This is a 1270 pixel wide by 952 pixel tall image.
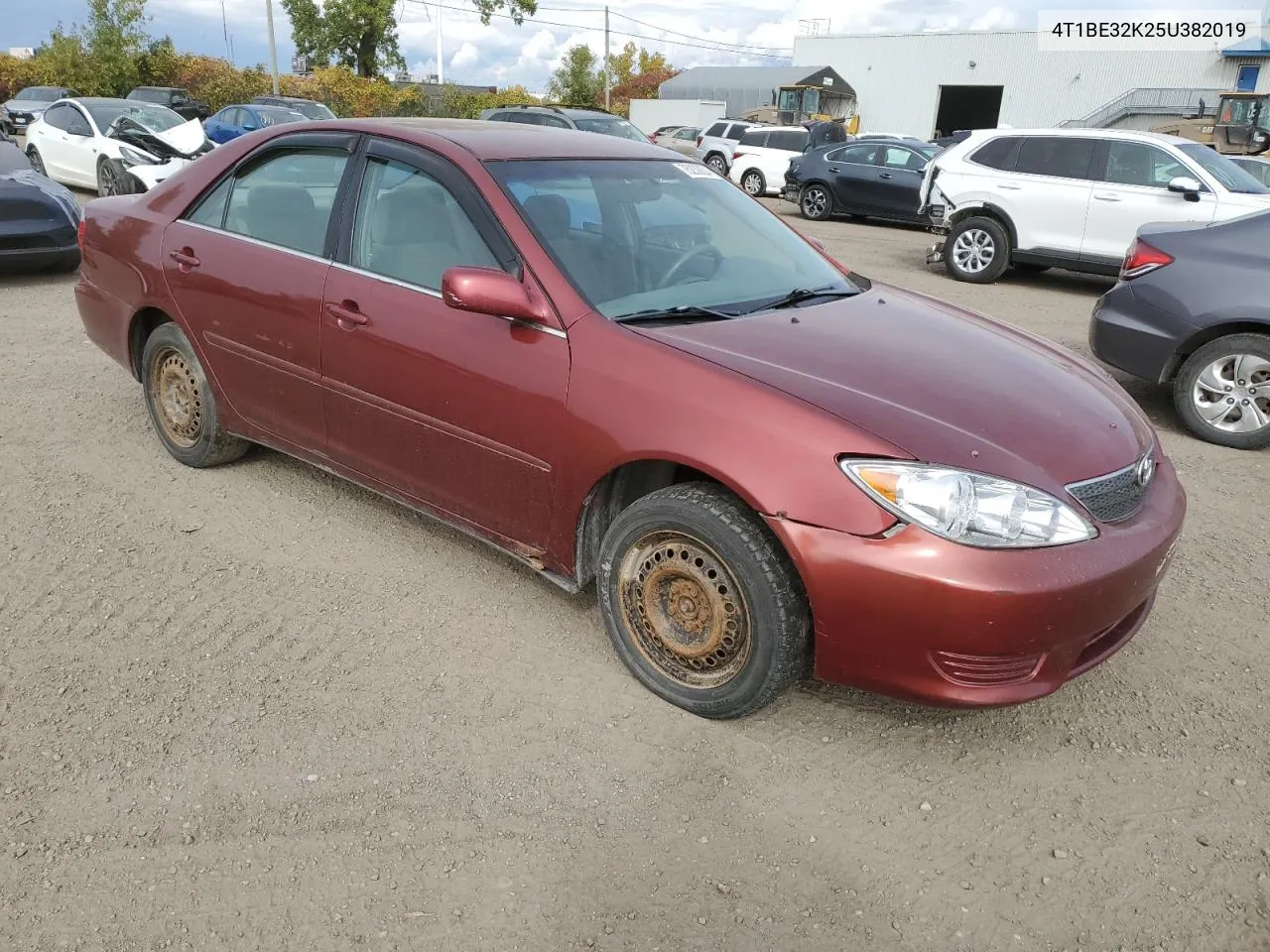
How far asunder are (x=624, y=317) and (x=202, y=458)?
2.59 m

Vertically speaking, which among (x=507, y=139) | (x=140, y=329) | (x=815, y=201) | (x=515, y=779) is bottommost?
(x=515, y=779)

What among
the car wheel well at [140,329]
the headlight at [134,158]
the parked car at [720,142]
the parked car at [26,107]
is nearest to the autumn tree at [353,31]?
the parked car at [26,107]

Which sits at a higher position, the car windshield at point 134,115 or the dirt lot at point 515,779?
the car windshield at point 134,115

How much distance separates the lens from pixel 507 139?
3748 millimetres

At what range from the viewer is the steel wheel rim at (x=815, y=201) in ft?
57.3

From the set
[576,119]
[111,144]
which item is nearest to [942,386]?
[111,144]

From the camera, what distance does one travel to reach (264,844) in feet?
8.13

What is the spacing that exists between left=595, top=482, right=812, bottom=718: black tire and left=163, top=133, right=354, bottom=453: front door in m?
1.55

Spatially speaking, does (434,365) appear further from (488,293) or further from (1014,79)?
(1014,79)

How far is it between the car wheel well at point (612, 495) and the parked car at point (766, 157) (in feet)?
59.4

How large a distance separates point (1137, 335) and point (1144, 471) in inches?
137

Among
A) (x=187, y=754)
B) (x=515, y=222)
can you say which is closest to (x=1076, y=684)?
(x=515, y=222)

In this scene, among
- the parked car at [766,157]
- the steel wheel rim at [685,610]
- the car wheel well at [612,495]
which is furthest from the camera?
the parked car at [766,157]

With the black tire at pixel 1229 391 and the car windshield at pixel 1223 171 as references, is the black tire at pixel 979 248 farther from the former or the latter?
the black tire at pixel 1229 391
